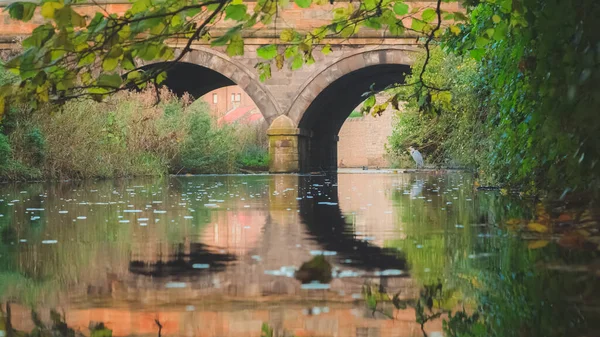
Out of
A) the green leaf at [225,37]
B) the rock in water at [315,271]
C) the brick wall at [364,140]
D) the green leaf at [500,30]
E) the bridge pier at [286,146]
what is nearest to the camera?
the rock in water at [315,271]

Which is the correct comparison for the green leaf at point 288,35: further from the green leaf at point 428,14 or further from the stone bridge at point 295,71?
the stone bridge at point 295,71

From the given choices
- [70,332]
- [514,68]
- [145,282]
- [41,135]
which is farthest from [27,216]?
[41,135]

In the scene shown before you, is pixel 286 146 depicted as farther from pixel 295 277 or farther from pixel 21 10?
pixel 295 277

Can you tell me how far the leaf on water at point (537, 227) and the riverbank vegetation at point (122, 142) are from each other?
6.81 meters

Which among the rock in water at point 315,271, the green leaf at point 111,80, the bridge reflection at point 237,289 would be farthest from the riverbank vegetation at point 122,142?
the rock in water at point 315,271

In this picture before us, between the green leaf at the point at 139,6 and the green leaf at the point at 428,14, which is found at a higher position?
the green leaf at the point at 428,14

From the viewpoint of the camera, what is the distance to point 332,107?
32812mm

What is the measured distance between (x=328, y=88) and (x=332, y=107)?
5338mm

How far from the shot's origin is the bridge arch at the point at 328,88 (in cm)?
2647

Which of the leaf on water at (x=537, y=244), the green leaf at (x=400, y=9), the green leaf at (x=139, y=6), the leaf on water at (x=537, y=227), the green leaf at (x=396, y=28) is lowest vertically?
the leaf on water at (x=537, y=244)

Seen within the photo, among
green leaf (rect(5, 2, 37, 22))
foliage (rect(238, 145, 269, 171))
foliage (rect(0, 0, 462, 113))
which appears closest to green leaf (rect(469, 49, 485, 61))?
foliage (rect(0, 0, 462, 113))

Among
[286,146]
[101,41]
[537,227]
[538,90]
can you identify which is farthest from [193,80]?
[101,41]

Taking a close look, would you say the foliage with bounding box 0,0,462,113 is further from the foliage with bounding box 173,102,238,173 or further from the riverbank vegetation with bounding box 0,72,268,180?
the foliage with bounding box 173,102,238,173

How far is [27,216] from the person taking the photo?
27.2 feet
